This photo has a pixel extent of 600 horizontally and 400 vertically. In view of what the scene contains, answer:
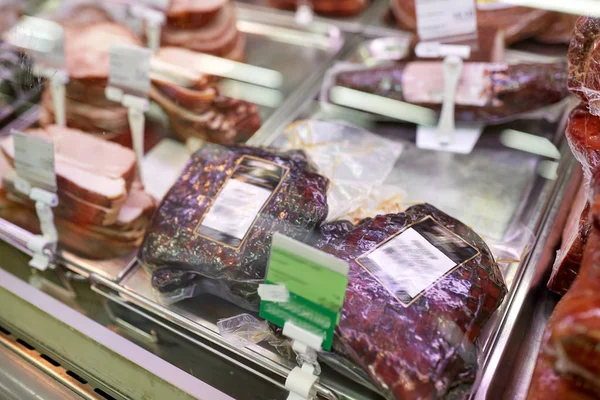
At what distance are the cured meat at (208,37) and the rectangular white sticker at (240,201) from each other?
0.92 metres

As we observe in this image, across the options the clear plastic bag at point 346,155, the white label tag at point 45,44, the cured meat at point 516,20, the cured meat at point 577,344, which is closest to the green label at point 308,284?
the cured meat at point 577,344

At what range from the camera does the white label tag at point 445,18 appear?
76.9 inches

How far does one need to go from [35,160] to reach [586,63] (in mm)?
1471

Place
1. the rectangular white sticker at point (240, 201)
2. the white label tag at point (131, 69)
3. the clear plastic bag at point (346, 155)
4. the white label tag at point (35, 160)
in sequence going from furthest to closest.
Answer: the white label tag at point (131, 69)
the clear plastic bag at point (346, 155)
the white label tag at point (35, 160)
the rectangular white sticker at point (240, 201)

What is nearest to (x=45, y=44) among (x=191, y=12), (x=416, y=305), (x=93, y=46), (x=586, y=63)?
(x=93, y=46)

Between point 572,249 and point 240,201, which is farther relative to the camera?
point 240,201

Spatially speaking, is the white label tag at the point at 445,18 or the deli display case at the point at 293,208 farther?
the white label tag at the point at 445,18

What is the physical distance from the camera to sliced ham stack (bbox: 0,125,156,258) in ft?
5.71

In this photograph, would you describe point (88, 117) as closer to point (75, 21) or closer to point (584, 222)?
point (75, 21)

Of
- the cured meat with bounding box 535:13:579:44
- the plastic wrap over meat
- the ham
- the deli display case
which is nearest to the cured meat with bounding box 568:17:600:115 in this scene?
the deli display case

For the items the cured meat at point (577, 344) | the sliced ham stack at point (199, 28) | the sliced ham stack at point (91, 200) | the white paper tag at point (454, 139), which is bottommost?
the cured meat at point (577, 344)

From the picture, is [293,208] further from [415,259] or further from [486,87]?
[486,87]

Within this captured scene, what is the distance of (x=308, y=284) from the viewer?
118cm

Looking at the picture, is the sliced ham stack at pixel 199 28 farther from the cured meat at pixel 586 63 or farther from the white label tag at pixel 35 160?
the cured meat at pixel 586 63
